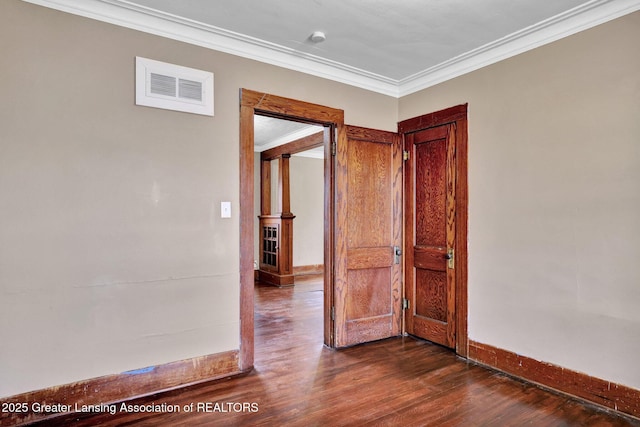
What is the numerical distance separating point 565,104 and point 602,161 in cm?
48

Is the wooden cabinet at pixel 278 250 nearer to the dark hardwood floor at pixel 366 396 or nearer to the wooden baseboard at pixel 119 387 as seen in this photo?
the dark hardwood floor at pixel 366 396

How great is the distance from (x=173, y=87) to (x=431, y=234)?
8.41ft

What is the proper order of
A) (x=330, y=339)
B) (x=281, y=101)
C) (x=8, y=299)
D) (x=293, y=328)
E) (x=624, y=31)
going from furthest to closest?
1. (x=293, y=328)
2. (x=330, y=339)
3. (x=281, y=101)
4. (x=624, y=31)
5. (x=8, y=299)

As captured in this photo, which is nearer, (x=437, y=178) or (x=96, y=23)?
(x=96, y=23)

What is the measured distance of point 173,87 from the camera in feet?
8.63

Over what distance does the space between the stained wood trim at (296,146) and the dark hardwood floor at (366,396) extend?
10.6 ft

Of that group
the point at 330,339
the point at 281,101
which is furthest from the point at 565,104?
the point at 330,339

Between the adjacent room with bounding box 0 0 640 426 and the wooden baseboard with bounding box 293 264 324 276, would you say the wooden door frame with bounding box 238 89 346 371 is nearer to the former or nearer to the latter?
the adjacent room with bounding box 0 0 640 426

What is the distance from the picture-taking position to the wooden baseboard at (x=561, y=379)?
2252 mm

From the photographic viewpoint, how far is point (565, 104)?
→ 2.56 metres

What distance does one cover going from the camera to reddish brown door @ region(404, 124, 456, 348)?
10.9ft

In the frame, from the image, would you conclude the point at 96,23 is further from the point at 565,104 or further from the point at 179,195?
the point at 565,104

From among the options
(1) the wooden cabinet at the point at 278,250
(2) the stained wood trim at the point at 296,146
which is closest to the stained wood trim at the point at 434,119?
(2) the stained wood trim at the point at 296,146

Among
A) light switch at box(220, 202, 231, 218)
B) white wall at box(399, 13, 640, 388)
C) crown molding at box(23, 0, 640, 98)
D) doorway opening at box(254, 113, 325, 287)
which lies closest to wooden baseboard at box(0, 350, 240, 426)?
light switch at box(220, 202, 231, 218)
